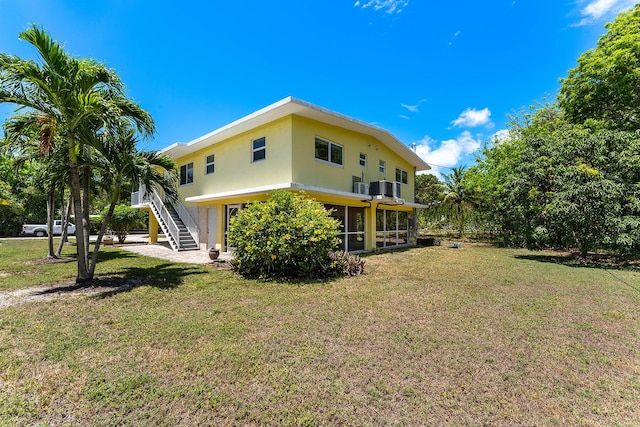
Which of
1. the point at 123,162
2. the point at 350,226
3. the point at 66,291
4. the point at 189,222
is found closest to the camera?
the point at 66,291

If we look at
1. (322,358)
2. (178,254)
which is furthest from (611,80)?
(178,254)

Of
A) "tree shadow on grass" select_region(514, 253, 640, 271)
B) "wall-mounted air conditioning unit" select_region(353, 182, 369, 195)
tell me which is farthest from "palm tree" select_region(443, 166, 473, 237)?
"wall-mounted air conditioning unit" select_region(353, 182, 369, 195)

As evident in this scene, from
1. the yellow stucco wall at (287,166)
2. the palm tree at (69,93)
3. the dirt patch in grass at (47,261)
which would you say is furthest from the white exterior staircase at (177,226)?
the palm tree at (69,93)

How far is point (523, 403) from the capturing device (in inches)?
109

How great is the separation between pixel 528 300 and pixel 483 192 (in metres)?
19.5

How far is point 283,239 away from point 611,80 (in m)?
18.8

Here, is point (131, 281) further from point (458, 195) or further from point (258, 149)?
point (458, 195)

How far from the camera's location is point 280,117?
11.3 m

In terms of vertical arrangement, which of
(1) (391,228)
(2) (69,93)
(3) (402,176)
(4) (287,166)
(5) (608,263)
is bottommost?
(5) (608,263)

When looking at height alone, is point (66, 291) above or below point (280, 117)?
below

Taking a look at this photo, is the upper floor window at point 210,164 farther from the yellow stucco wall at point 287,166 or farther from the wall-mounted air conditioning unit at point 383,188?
the wall-mounted air conditioning unit at point 383,188

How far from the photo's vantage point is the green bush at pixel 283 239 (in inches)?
319

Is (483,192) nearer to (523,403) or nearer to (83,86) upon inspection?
(523,403)

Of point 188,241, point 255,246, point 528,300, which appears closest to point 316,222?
point 255,246
